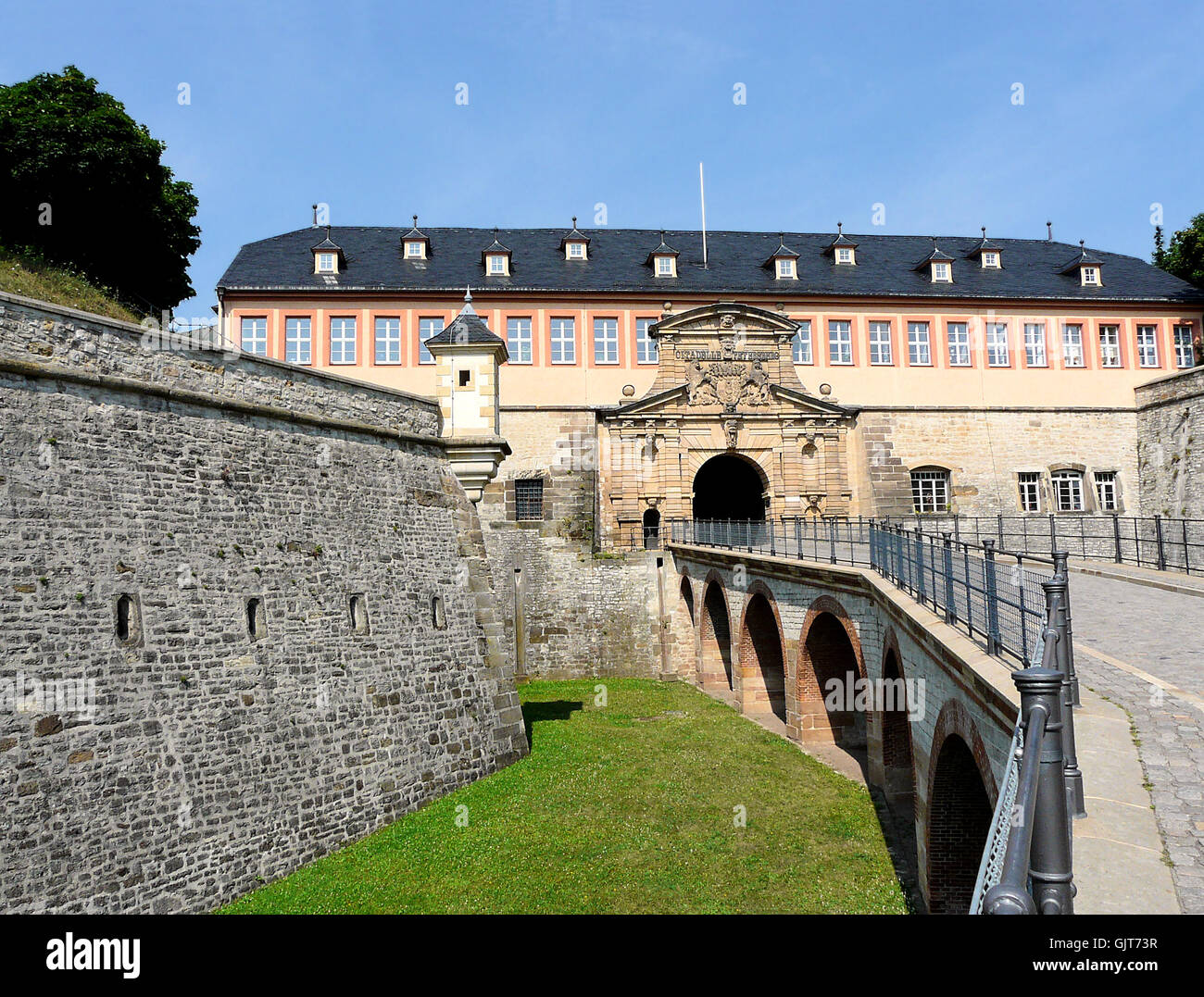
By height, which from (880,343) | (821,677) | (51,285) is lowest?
(821,677)

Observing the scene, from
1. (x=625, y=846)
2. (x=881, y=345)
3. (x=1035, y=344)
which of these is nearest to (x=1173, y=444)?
(x=1035, y=344)

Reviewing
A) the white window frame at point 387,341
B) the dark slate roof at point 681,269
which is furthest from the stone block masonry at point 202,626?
the dark slate roof at point 681,269

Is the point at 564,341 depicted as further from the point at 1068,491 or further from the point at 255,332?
the point at 1068,491

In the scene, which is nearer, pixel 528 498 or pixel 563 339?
pixel 528 498

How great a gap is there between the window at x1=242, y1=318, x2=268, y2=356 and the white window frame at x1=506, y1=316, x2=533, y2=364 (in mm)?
8528

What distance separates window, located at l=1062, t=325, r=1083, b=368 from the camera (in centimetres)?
3161

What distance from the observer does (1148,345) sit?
3191 centimetres

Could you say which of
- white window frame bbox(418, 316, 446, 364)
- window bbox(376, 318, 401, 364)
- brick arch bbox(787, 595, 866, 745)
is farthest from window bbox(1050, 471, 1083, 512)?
window bbox(376, 318, 401, 364)

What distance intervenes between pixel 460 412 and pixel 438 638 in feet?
14.9

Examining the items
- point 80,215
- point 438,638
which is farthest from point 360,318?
point 438,638

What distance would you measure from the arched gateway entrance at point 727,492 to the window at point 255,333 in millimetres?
16675

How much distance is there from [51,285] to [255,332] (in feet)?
38.1

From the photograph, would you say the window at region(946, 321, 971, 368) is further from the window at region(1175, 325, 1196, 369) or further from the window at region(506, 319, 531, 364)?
the window at region(506, 319, 531, 364)
